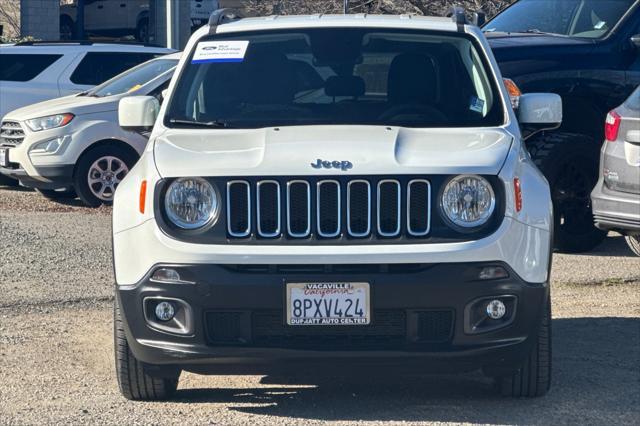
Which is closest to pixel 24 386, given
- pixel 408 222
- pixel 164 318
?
pixel 164 318

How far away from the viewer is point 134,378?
5973 millimetres

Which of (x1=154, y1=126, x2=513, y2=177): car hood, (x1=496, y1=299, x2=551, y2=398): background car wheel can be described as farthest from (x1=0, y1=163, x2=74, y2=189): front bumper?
(x1=496, y1=299, x2=551, y2=398): background car wheel

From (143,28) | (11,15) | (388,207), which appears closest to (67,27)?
(11,15)

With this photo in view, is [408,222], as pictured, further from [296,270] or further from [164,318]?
[164,318]

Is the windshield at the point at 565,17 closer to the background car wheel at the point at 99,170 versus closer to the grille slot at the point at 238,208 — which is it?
the background car wheel at the point at 99,170

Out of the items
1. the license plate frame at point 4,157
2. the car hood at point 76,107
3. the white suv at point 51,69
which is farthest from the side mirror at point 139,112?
the white suv at point 51,69

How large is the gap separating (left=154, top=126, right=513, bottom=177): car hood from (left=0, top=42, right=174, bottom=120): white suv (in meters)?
10.2

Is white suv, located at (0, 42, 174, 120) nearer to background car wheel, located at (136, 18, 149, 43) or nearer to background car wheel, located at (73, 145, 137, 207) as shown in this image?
background car wheel, located at (73, 145, 137, 207)

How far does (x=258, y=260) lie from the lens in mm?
5453

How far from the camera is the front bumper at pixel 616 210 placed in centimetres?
855

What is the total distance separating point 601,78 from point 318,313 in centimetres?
614

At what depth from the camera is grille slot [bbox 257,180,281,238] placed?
5.55 m

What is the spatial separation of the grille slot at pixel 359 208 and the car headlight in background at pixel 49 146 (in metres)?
8.46

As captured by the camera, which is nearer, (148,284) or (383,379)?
(148,284)
